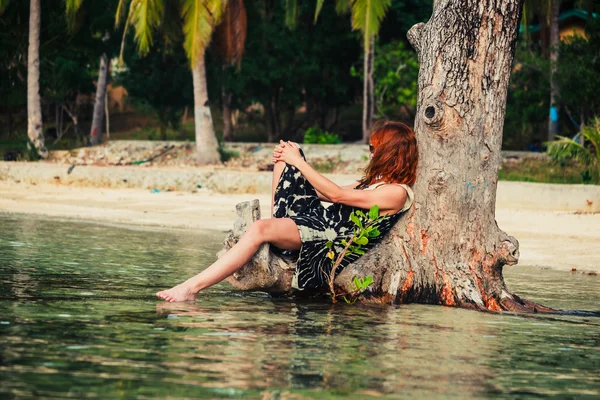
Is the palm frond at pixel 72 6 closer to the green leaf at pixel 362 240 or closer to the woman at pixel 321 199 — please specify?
the woman at pixel 321 199

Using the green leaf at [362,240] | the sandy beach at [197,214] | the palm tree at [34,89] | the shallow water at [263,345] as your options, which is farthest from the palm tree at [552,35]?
the green leaf at [362,240]

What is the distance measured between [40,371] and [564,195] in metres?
10.0

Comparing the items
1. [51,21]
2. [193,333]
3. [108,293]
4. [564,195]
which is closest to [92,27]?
[51,21]

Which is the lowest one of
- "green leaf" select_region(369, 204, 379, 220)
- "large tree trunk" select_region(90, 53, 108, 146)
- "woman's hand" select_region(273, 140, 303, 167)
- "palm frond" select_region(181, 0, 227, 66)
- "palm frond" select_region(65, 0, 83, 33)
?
"green leaf" select_region(369, 204, 379, 220)

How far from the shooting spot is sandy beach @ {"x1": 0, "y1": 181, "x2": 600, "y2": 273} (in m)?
9.98

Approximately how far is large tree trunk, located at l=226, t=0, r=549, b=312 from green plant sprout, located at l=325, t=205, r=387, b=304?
92mm

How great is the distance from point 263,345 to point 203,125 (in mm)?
15840

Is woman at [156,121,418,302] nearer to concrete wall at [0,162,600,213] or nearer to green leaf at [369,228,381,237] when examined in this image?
green leaf at [369,228,381,237]

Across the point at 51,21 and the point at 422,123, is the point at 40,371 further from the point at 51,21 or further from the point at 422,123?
the point at 51,21

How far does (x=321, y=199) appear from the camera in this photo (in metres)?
6.34

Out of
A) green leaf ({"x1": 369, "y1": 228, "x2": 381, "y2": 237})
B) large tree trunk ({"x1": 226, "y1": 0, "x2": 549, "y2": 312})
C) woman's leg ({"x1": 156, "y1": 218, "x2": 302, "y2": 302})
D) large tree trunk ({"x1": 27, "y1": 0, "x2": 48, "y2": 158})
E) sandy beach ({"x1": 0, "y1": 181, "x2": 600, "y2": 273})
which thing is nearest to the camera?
woman's leg ({"x1": 156, "y1": 218, "x2": 302, "y2": 302})

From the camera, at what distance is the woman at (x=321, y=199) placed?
605 centimetres

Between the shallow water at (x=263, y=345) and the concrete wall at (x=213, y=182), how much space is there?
554 cm

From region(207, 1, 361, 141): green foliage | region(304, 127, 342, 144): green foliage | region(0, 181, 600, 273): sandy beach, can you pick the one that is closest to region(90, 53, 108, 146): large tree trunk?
region(207, 1, 361, 141): green foliage
